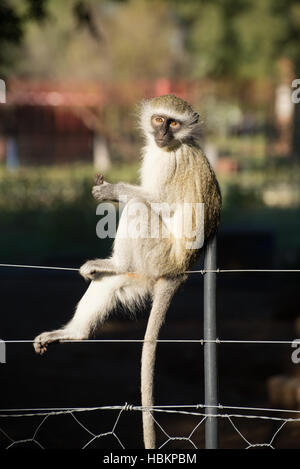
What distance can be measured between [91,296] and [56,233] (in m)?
9.85

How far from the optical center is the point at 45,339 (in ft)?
12.2

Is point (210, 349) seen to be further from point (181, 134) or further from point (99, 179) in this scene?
point (181, 134)

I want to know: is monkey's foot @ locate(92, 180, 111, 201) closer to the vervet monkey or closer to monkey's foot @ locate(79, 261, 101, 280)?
the vervet monkey

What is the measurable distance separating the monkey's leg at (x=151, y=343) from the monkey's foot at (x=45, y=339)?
A: 39cm

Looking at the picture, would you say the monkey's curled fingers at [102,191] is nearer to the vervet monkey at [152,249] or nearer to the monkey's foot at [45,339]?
the vervet monkey at [152,249]

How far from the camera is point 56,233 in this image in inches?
535

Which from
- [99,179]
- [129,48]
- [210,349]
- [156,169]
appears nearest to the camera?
[210,349]

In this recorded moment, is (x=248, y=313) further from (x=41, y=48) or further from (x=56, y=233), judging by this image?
(x=41, y=48)

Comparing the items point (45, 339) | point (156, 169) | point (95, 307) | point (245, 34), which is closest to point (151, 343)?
point (95, 307)

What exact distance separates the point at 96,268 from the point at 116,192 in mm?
337

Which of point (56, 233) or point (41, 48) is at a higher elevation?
point (41, 48)

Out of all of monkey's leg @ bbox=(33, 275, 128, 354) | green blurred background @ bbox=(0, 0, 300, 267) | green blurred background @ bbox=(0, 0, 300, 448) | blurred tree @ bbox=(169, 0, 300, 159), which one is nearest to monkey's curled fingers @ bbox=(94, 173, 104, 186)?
monkey's leg @ bbox=(33, 275, 128, 354)

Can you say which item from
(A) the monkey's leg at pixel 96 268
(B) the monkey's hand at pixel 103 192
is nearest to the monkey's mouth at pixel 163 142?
(B) the monkey's hand at pixel 103 192
